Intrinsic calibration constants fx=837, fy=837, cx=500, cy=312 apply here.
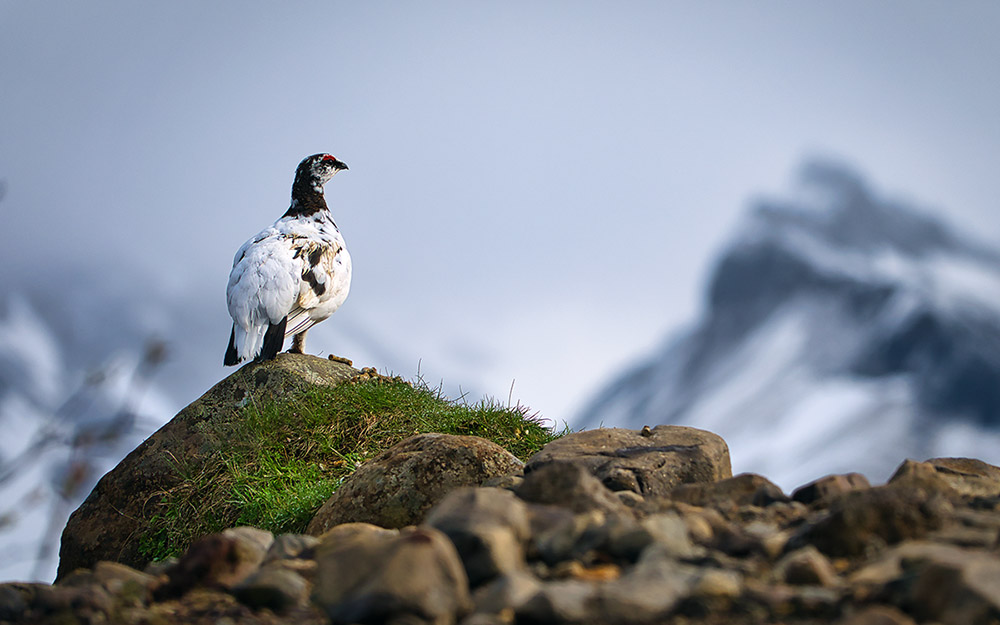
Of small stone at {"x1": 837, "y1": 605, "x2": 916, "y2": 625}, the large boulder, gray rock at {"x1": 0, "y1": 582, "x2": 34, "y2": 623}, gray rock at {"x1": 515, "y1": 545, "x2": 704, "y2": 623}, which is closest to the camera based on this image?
small stone at {"x1": 837, "y1": 605, "x2": 916, "y2": 625}

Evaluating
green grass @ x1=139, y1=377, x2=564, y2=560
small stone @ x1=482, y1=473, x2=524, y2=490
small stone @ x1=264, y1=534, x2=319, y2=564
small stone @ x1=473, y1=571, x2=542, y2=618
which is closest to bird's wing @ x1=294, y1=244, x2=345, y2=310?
green grass @ x1=139, y1=377, x2=564, y2=560

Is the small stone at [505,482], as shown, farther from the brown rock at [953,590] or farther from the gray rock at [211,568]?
the brown rock at [953,590]

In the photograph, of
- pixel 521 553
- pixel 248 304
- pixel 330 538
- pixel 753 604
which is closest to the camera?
pixel 753 604

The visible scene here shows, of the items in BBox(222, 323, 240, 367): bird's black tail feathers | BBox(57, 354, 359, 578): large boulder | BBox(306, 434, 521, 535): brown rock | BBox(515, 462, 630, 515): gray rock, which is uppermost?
BBox(222, 323, 240, 367): bird's black tail feathers

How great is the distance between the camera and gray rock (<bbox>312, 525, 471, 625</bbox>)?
7.38 feet

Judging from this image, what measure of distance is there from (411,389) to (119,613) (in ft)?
17.6

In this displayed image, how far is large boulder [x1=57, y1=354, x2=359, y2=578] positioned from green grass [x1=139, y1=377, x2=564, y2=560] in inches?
2.5

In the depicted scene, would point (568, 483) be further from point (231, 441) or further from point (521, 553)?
point (231, 441)

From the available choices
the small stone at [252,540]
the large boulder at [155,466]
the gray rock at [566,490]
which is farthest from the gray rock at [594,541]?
the large boulder at [155,466]

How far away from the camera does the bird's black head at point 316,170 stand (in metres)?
9.35

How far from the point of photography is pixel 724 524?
290 cm

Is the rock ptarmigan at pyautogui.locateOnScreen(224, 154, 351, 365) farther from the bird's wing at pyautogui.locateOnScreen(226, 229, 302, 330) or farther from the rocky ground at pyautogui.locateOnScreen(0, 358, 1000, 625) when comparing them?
the rocky ground at pyautogui.locateOnScreen(0, 358, 1000, 625)

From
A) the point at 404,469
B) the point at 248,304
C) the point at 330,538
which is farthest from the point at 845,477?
the point at 248,304

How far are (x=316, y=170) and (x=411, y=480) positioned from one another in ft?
16.9
